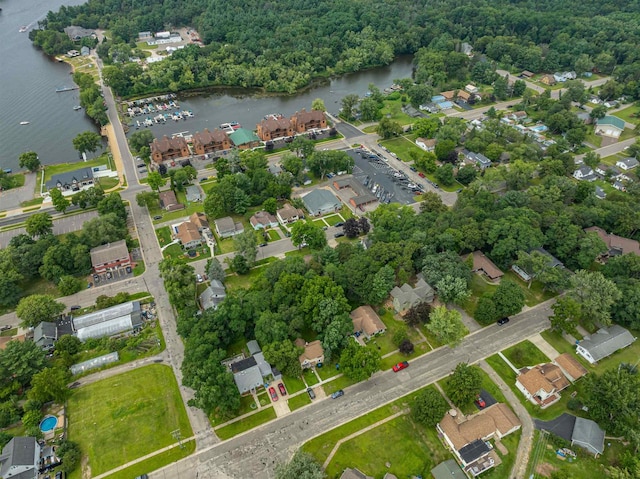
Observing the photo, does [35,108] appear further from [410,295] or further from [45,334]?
[410,295]

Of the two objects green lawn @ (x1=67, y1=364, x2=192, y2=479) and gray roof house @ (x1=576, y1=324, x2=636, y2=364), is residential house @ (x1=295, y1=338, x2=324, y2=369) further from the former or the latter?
gray roof house @ (x1=576, y1=324, x2=636, y2=364)

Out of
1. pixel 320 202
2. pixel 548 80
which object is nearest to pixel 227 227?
pixel 320 202

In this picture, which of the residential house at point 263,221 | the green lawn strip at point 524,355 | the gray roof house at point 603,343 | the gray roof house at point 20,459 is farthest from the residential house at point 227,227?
the gray roof house at point 603,343

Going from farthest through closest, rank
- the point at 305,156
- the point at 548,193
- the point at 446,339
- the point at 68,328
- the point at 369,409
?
the point at 305,156
the point at 548,193
the point at 68,328
the point at 446,339
the point at 369,409

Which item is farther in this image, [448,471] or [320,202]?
[320,202]

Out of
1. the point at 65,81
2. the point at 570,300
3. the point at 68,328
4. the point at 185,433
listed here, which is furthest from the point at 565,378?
the point at 65,81

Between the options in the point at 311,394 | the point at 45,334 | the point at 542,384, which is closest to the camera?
the point at 542,384

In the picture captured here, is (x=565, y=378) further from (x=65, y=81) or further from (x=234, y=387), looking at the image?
(x=65, y=81)

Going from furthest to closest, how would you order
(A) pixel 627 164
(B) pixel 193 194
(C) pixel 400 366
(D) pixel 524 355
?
1. (A) pixel 627 164
2. (B) pixel 193 194
3. (D) pixel 524 355
4. (C) pixel 400 366
